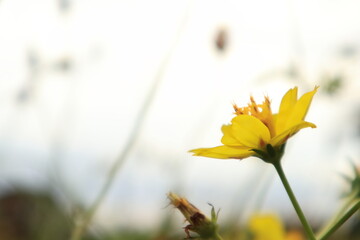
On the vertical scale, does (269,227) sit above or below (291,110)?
below

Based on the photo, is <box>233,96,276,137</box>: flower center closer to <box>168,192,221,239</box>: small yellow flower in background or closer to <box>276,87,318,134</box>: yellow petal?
<box>276,87,318,134</box>: yellow petal

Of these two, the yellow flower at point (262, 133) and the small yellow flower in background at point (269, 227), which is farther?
the small yellow flower in background at point (269, 227)

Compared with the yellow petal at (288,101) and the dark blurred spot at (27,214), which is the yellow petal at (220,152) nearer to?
the yellow petal at (288,101)

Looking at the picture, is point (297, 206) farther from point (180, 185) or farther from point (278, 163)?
point (180, 185)

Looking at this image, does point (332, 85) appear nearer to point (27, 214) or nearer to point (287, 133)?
point (287, 133)

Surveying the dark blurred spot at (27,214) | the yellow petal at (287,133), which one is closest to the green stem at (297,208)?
the yellow petal at (287,133)

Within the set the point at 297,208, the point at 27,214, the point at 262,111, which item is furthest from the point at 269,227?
the point at 27,214

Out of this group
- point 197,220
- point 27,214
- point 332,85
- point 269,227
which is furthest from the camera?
point 27,214
